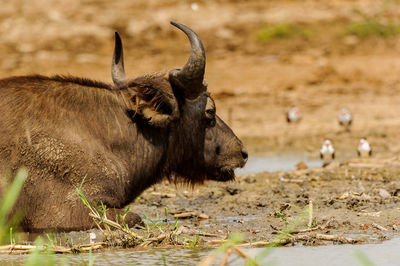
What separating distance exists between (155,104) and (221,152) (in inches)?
33.2

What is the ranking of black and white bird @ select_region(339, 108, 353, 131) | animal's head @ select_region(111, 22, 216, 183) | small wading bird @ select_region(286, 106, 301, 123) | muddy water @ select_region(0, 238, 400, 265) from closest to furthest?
1. muddy water @ select_region(0, 238, 400, 265)
2. animal's head @ select_region(111, 22, 216, 183)
3. black and white bird @ select_region(339, 108, 353, 131)
4. small wading bird @ select_region(286, 106, 301, 123)

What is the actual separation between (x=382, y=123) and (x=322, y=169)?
6428 millimetres

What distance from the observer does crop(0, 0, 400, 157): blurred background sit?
18.3 metres

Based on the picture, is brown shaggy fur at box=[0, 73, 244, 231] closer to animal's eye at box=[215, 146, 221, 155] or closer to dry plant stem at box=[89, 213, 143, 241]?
animal's eye at box=[215, 146, 221, 155]

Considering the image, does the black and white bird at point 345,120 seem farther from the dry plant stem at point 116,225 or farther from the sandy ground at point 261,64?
the dry plant stem at point 116,225

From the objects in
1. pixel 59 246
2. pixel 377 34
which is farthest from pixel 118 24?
pixel 59 246

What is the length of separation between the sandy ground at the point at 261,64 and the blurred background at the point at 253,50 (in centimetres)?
3

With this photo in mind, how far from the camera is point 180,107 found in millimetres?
6945

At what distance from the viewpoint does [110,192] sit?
6613 millimetres

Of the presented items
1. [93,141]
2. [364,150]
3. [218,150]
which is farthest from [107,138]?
[364,150]

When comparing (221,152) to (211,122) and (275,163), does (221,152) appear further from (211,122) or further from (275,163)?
(275,163)

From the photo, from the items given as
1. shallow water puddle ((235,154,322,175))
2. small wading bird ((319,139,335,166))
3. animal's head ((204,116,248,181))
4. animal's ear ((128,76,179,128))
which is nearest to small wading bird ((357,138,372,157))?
small wading bird ((319,139,335,166))

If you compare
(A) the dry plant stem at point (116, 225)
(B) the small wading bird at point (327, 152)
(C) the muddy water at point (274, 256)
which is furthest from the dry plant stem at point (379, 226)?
(B) the small wading bird at point (327, 152)

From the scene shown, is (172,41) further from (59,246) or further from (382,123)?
(59,246)
